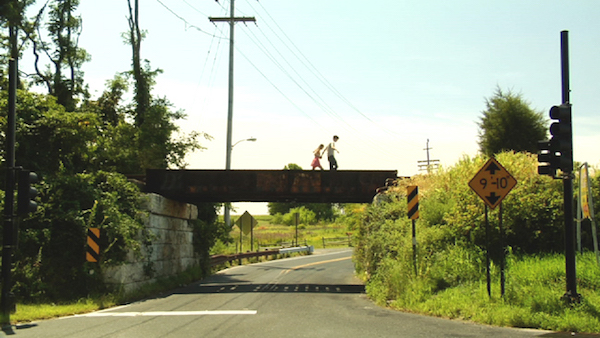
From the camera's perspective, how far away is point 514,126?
38125mm

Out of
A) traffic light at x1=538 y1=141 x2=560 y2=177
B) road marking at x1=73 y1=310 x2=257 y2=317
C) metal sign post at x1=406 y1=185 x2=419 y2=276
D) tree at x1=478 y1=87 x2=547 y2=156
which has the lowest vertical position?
road marking at x1=73 y1=310 x2=257 y2=317

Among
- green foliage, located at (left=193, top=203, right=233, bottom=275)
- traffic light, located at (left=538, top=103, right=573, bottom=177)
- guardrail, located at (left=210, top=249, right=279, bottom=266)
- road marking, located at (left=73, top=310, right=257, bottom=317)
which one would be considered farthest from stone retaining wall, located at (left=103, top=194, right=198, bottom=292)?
traffic light, located at (left=538, top=103, right=573, bottom=177)

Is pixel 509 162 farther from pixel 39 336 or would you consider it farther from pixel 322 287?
pixel 39 336

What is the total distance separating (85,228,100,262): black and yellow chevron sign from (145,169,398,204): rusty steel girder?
19.3 ft

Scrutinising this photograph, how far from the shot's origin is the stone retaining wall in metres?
18.8

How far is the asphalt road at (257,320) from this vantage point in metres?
10.4

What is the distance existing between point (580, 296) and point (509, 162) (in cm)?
697

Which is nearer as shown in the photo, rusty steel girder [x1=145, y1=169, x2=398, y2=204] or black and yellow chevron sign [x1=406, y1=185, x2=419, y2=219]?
black and yellow chevron sign [x1=406, y1=185, x2=419, y2=219]

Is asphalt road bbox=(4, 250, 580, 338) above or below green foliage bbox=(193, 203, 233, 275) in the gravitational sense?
below

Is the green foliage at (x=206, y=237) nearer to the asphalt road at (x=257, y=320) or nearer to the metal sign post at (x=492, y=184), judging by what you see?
the asphalt road at (x=257, y=320)

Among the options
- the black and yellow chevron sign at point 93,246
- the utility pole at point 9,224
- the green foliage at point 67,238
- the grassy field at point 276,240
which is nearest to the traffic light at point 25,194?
the utility pole at point 9,224

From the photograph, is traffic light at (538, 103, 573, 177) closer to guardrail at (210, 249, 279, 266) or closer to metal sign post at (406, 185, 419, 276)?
metal sign post at (406, 185, 419, 276)

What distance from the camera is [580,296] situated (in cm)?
1159

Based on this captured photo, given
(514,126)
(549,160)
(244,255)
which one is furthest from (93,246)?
(514,126)
